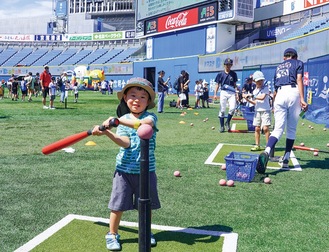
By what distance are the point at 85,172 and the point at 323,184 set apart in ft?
13.1

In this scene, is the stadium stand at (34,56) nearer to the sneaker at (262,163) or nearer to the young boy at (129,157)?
the sneaker at (262,163)

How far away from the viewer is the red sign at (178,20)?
46.8 meters

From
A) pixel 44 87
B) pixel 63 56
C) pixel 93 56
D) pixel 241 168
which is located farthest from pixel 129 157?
pixel 63 56

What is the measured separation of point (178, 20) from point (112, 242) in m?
47.3

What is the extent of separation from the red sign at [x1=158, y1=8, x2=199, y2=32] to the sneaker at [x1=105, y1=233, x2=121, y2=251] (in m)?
44.5

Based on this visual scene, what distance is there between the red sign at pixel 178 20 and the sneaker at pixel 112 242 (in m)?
44.5

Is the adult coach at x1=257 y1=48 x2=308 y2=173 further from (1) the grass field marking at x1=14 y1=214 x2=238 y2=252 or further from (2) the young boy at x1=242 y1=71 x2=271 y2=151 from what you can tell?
(1) the grass field marking at x1=14 y1=214 x2=238 y2=252

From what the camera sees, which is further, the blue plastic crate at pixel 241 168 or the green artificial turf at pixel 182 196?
the blue plastic crate at pixel 241 168

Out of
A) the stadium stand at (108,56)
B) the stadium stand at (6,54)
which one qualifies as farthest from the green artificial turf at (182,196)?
the stadium stand at (6,54)

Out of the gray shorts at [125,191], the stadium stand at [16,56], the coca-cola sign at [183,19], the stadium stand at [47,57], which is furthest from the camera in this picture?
the stadium stand at [16,56]

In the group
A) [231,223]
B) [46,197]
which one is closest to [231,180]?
[231,223]

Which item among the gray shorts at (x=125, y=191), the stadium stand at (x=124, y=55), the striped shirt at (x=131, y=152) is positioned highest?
the stadium stand at (x=124, y=55)

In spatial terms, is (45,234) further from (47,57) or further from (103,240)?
(47,57)

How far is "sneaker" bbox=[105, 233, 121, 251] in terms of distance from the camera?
3861mm
